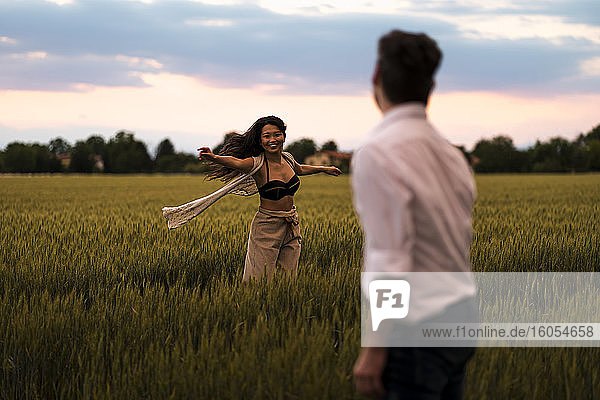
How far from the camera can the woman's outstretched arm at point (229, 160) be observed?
3775mm

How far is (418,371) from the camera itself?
1.54 m

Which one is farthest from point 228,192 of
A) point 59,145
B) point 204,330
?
point 59,145

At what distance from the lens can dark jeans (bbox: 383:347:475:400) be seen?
1537 millimetres

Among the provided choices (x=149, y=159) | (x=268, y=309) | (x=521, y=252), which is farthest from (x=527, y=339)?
(x=149, y=159)

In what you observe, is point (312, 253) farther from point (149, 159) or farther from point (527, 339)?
point (149, 159)

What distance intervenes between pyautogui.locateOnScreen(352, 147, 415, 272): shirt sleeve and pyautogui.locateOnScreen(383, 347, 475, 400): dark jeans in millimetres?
282

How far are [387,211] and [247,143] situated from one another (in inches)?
117

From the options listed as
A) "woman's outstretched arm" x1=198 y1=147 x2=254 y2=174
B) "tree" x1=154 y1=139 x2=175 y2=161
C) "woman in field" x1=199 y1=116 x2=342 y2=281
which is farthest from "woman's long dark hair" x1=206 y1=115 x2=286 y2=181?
"tree" x1=154 y1=139 x2=175 y2=161

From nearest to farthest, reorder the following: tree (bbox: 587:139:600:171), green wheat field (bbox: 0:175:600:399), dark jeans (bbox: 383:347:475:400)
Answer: dark jeans (bbox: 383:347:475:400), green wheat field (bbox: 0:175:600:399), tree (bbox: 587:139:600:171)

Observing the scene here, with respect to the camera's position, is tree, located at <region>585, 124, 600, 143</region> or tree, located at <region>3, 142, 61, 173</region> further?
tree, located at <region>585, 124, 600, 143</region>

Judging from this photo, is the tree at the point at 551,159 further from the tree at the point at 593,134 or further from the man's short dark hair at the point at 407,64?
the man's short dark hair at the point at 407,64

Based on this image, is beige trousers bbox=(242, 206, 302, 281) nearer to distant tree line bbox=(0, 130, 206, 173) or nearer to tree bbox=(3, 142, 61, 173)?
distant tree line bbox=(0, 130, 206, 173)

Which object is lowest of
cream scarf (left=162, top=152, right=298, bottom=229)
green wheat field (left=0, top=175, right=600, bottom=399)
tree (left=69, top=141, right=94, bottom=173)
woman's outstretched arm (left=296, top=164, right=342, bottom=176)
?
green wheat field (left=0, top=175, right=600, bottom=399)

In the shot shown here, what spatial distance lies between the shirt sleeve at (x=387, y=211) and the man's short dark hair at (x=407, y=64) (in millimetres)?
214
